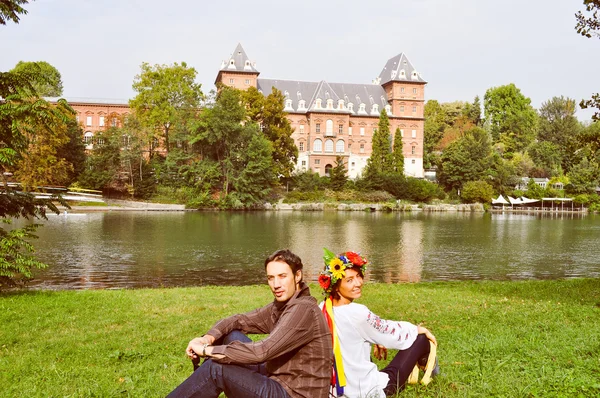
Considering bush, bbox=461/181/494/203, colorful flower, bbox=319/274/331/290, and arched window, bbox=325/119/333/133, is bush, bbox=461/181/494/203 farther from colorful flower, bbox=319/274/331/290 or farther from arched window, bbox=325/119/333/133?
colorful flower, bbox=319/274/331/290

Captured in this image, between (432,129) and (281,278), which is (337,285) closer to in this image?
(281,278)

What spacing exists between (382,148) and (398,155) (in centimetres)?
204

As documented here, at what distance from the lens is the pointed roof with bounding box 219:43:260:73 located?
187ft

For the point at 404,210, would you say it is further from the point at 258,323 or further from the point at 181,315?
the point at 258,323

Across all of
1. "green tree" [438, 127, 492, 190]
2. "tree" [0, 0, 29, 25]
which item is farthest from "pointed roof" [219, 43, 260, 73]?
"tree" [0, 0, 29, 25]

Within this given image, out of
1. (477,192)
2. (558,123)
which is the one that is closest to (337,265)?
(477,192)

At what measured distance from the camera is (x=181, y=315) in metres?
7.72

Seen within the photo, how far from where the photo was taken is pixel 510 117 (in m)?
78.0

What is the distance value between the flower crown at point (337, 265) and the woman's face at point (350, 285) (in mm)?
43

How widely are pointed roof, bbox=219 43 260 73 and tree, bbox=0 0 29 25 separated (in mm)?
50147

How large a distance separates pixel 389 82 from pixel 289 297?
2487 inches

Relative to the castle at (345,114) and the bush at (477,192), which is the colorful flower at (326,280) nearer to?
the bush at (477,192)

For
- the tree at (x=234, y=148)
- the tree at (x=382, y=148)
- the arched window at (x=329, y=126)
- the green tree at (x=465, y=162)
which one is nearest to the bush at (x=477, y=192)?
the green tree at (x=465, y=162)

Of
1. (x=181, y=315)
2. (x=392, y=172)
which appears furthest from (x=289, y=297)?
(x=392, y=172)
